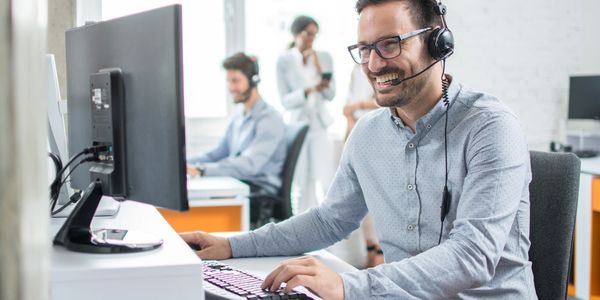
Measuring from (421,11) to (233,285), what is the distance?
2.37 feet

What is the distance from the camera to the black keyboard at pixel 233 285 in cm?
108

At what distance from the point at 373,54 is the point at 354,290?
0.56 meters

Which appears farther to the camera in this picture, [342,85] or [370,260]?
[342,85]

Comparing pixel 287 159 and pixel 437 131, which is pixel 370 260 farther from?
pixel 437 131

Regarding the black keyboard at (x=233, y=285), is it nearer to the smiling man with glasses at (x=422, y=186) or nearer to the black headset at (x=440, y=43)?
the smiling man with glasses at (x=422, y=186)

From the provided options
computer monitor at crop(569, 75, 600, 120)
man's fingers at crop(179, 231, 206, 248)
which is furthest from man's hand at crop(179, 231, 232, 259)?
computer monitor at crop(569, 75, 600, 120)

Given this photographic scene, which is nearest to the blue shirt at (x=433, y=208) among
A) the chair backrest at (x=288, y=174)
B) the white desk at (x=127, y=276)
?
the white desk at (x=127, y=276)

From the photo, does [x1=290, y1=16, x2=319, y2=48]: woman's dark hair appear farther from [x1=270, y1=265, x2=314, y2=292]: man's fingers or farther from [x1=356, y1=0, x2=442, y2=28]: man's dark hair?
[x1=270, y1=265, x2=314, y2=292]: man's fingers

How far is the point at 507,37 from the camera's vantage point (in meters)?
4.98

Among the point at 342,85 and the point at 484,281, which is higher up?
→ the point at 342,85

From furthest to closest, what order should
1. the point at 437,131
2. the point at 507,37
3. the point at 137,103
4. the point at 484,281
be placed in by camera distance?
the point at 507,37 → the point at 437,131 → the point at 484,281 → the point at 137,103

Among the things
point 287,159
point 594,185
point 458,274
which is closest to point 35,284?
point 458,274

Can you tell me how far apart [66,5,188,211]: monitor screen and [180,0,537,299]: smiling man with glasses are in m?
0.25

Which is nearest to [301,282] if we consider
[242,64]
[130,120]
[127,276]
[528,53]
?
[127,276]
